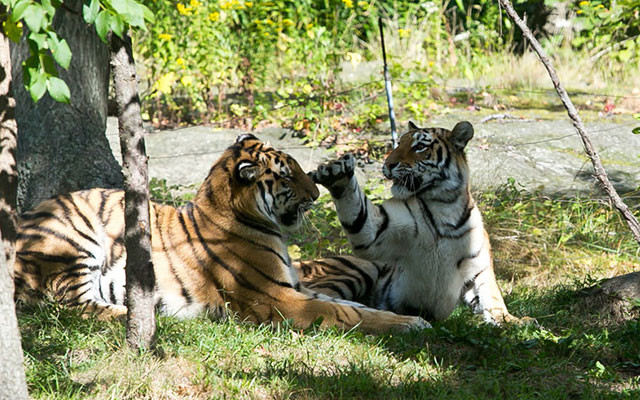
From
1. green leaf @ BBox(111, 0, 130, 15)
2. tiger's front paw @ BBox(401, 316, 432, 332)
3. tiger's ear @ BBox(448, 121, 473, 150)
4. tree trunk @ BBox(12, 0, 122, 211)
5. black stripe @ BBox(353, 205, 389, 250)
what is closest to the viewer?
green leaf @ BBox(111, 0, 130, 15)

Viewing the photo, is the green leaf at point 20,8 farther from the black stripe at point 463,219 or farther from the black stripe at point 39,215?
the black stripe at point 463,219

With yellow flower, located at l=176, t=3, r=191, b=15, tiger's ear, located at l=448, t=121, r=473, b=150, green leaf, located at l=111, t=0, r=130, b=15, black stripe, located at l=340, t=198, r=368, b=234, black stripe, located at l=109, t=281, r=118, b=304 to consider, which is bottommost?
black stripe, located at l=109, t=281, r=118, b=304

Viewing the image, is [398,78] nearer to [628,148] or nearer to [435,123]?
[435,123]

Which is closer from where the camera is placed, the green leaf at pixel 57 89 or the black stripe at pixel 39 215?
the green leaf at pixel 57 89

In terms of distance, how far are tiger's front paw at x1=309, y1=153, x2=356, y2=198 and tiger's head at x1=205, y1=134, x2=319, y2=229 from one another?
0.11 m

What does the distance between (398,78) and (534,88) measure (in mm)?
3727

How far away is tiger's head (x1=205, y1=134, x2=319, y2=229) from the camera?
4.90 meters

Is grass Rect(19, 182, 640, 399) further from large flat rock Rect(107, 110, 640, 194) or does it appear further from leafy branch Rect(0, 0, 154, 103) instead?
large flat rock Rect(107, 110, 640, 194)

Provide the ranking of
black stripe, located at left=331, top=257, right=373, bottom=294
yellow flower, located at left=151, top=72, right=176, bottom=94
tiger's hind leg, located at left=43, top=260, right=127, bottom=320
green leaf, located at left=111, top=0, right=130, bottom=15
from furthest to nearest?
yellow flower, located at left=151, top=72, right=176, bottom=94, black stripe, located at left=331, top=257, right=373, bottom=294, tiger's hind leg, located at left=43, top=260, right=127, bottom=320, green leaf, located at left=111, top=0, right=130, bottom=15

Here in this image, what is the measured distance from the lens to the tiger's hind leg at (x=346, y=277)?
5383 millimetres

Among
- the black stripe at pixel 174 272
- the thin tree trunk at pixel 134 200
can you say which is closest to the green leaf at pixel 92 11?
the thin tree trunk at pixel 134 200

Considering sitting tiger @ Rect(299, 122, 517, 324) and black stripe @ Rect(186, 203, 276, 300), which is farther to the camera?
sitting tiger @ Rect(299, 122, 517, 324)

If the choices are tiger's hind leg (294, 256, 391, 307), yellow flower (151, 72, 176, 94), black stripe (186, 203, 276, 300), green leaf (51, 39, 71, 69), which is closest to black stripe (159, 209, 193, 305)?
black stripe (186, 203, 276, 300)

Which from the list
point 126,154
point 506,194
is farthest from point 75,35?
point 506,194
